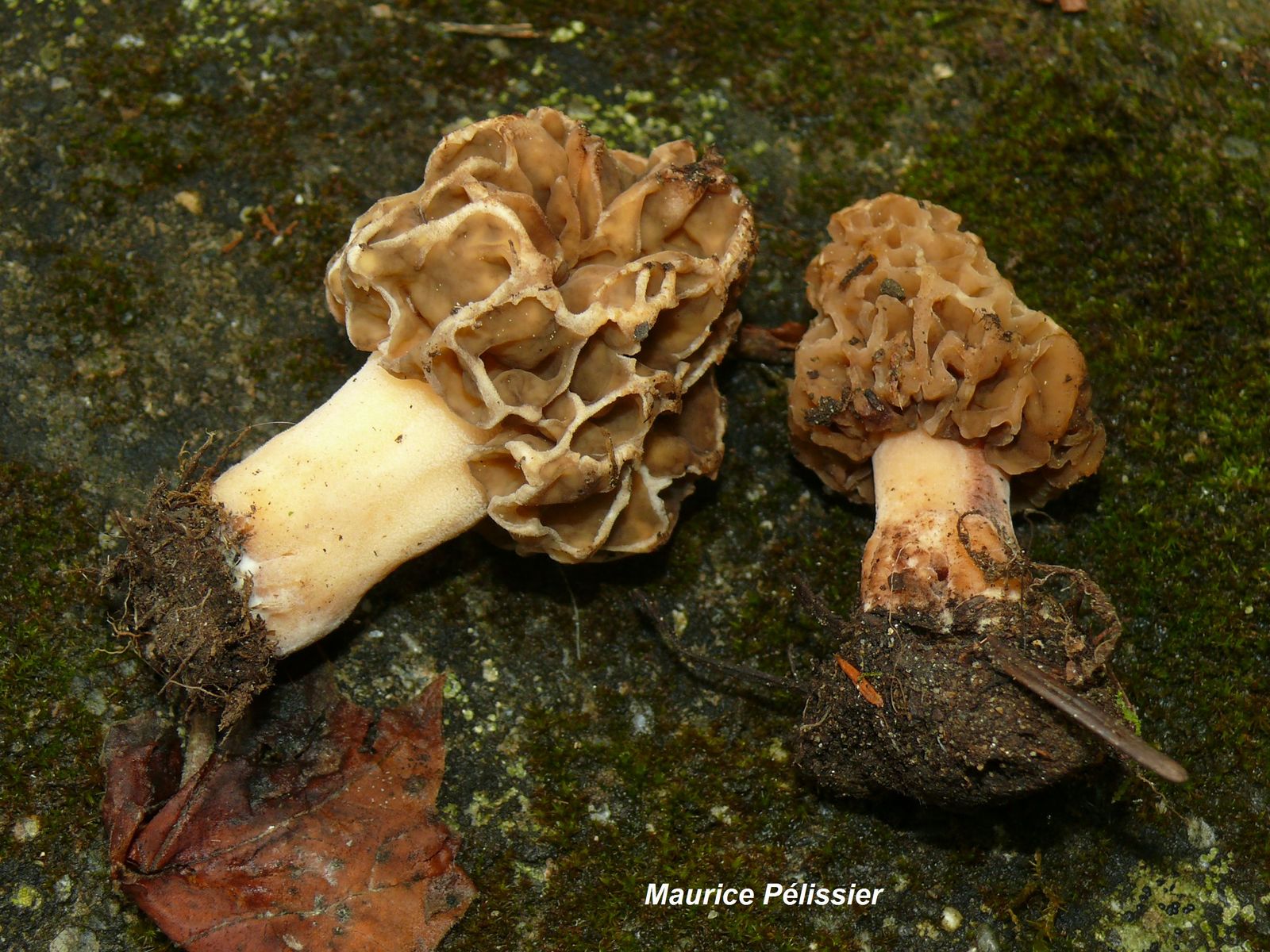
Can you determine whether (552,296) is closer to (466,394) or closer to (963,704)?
(466,394)

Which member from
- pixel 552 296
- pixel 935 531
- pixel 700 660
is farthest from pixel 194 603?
pixel 935 531

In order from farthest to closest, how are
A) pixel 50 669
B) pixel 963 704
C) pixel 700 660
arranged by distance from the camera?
1. pixel 700 660
2. pixel 50 669
3. pixel 963 704

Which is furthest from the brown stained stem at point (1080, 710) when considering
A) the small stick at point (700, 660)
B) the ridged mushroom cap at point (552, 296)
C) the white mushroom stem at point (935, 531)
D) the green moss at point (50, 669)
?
the green moss at point (50, 669)

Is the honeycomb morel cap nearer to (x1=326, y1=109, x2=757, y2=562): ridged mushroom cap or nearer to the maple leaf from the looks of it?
(x1=326, y1=109, x2=757, y2=562): ridged mushroom cap

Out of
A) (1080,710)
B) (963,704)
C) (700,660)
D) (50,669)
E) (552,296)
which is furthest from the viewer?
(700,660)

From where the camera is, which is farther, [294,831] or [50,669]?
[50,669]

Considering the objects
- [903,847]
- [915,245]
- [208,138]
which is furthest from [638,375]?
[208,138]

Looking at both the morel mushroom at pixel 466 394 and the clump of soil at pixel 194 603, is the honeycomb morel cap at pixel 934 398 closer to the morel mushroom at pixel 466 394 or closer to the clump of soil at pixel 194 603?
the morel mushroom at pixel 466 394
